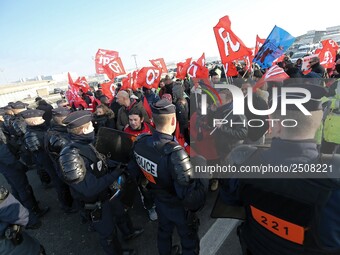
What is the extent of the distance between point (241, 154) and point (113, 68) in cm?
737

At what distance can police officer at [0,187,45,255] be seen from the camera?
90.4 inches

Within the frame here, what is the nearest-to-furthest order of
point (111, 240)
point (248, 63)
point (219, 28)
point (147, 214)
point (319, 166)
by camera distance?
point (319, 166) → point (111, 240) → point (147, 214) → point (219, 28) → point (248, 63)

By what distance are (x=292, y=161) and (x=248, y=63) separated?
5.75m

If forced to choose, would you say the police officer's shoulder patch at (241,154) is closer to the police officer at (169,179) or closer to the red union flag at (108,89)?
the police officer at (169,179)

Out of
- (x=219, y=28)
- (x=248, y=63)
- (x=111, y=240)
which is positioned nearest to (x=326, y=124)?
(x=219, y=28)

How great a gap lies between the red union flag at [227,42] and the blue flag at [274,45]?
92cm

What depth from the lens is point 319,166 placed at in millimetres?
1310

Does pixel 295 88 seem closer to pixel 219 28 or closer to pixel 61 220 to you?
pixel 219 28

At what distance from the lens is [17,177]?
13.7 ft

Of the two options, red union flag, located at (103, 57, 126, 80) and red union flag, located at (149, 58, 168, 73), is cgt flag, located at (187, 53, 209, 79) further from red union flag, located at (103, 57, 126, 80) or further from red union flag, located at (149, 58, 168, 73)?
red union flag, located at (149, 58, 168, 73)

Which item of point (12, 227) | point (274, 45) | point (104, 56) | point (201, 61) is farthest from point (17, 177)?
point (201, 61)

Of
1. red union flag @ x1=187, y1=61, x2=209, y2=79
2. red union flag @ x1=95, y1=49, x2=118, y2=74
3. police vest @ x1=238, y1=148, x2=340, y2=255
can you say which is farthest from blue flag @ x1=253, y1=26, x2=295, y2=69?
red union flag @ x1=95, y1=49, x2=118, y2=74

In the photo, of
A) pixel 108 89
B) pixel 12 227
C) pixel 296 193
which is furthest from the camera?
pixel 108 89

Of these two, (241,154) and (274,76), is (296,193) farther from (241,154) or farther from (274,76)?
(274,76)
